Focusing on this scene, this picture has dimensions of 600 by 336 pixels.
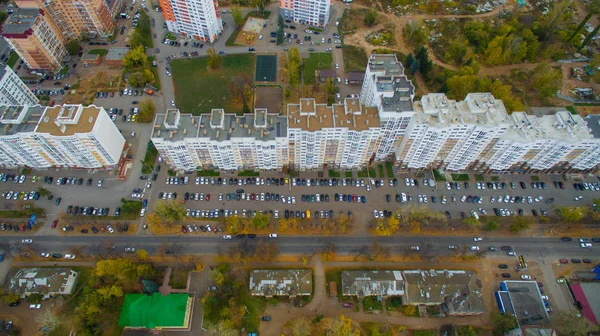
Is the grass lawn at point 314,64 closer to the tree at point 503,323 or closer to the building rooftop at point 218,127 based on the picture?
the building rooftop at point 218,127

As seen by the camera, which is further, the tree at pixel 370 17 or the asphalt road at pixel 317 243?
the tree at pixel 370 17

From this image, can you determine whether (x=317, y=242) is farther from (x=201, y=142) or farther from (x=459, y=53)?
(x=459, y=53)

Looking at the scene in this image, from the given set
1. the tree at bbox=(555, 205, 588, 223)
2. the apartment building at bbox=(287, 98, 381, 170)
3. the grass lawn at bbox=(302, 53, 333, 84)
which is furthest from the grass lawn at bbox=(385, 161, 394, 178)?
the tree at bbox=(555, 205, 588, 223)

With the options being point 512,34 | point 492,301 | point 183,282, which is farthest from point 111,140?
point 512,34

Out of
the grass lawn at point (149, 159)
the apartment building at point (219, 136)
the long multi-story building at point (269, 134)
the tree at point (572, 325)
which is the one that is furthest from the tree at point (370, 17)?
the tree at point (572, 325)

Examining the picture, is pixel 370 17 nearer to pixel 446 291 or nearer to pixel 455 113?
pixel 455 113

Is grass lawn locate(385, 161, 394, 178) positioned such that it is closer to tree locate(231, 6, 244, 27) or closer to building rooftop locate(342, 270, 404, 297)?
building rooftop locate(342, 270, 404, 297)

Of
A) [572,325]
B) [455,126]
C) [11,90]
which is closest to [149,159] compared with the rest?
[11,90]
